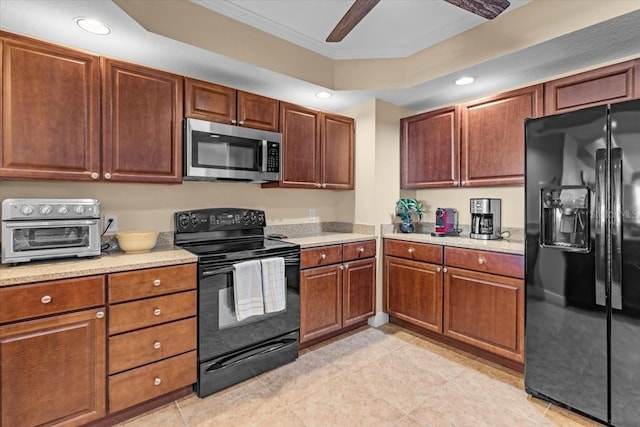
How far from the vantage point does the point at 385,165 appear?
3.35m

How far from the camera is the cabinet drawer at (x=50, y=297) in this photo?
1499 millimetres

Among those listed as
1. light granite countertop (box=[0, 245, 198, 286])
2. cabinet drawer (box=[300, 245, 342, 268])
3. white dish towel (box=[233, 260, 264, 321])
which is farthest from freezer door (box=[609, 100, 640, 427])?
light granite countertop (box=[0, 245, 198, 286])

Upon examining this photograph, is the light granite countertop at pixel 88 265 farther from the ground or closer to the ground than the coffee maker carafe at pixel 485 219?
closer to the ground

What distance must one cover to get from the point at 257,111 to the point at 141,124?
0.91 metres

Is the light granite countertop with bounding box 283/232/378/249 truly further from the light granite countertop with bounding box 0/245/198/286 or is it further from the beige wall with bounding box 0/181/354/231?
the light granite countertop with bounding box 0/245/198/286

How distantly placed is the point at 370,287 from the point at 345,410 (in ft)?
4.38

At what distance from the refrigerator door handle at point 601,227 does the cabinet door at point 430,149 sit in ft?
4.18

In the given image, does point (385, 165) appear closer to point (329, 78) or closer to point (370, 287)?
point (329, 78)

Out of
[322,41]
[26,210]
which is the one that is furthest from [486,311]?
[26,210]

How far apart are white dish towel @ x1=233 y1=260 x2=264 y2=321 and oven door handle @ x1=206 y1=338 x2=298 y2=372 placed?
0.29 m

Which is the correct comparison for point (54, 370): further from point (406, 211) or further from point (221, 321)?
point (406, 211)

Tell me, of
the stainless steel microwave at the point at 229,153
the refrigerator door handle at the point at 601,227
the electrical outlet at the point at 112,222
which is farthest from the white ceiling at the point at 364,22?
the electrical outlet at the point at 112,222

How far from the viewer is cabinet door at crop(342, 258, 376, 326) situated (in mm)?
2973

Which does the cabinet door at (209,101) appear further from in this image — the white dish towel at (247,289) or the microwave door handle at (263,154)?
the white dish towel at (247,289)
